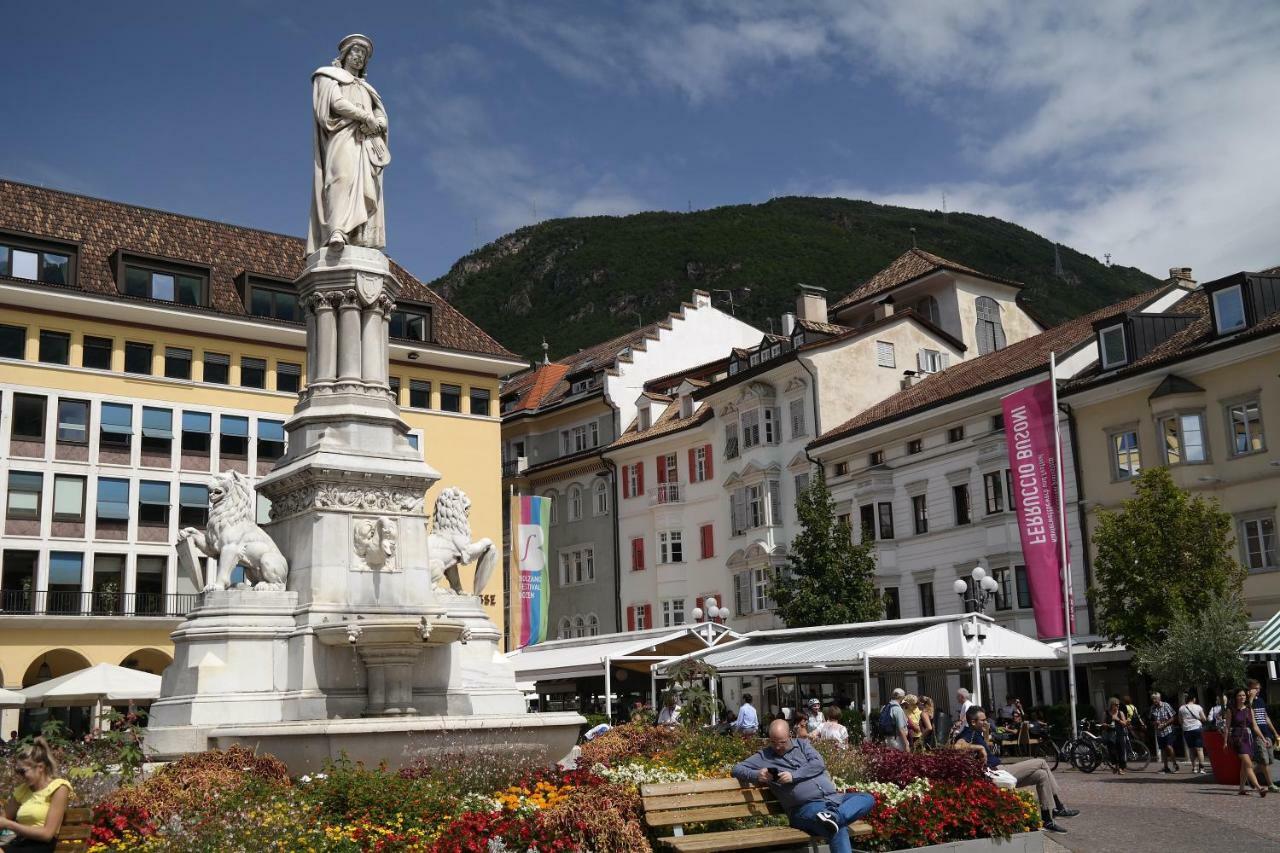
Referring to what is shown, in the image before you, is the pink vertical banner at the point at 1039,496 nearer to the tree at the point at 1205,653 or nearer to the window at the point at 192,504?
the tree at the point at 1205,653

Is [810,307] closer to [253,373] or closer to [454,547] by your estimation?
[253,373]

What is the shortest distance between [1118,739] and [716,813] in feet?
58.8

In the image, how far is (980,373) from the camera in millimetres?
45625

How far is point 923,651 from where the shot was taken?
27328mm

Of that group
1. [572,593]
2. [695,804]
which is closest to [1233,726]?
[695,804]

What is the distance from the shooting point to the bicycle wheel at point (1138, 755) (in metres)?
28.1

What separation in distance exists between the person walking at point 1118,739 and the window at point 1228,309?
534 inches

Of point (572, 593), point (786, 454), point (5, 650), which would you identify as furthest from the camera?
point (572, 593)

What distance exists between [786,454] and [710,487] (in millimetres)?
4541

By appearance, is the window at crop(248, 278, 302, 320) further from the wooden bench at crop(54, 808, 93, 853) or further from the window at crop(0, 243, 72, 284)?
the wooden bench at crop(54, 808, 93, 853)

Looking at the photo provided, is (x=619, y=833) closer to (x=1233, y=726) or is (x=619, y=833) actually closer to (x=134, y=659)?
(x=1233, y=726)

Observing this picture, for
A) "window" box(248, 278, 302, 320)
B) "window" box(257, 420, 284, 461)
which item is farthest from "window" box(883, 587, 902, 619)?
"window" box(248, 278, 302, 320)

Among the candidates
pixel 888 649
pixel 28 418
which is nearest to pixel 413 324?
pixel 28 418

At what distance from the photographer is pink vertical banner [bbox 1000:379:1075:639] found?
3384cm
